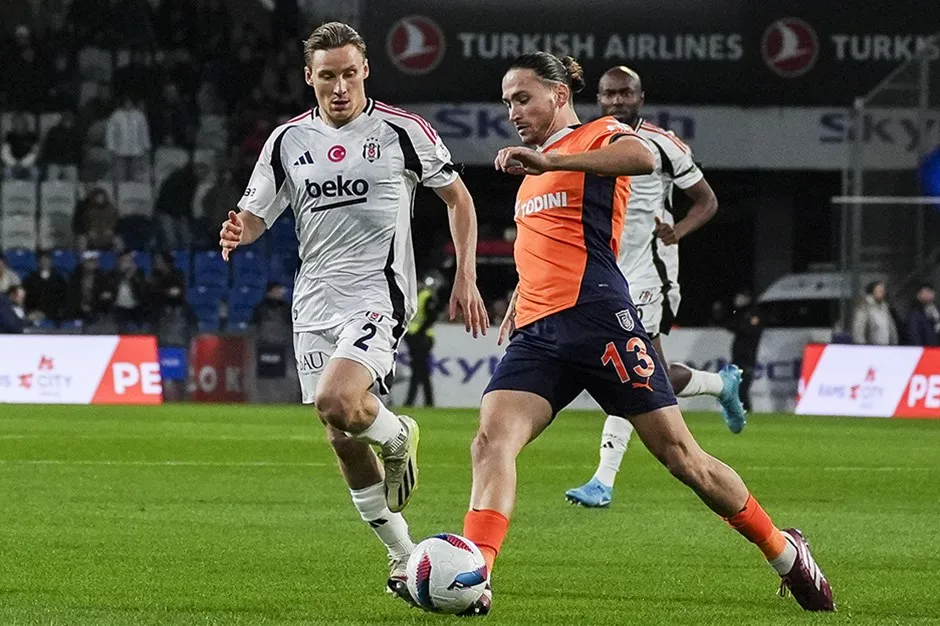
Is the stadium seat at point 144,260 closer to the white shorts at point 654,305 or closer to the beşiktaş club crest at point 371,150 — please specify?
the white shorts at point 654,305

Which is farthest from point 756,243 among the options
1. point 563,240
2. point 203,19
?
point 563,240

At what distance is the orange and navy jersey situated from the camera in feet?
21.9

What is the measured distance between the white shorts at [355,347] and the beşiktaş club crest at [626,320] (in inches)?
41.9

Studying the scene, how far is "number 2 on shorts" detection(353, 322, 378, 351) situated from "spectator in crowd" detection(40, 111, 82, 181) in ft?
71.6

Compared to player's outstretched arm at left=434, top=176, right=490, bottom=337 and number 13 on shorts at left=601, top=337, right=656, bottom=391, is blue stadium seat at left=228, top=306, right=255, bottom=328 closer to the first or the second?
player's outstretched arm at left=434, top=176, right=490, bottom=337

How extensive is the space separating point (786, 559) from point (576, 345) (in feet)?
3.44

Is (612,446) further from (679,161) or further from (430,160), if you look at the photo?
(430,160)

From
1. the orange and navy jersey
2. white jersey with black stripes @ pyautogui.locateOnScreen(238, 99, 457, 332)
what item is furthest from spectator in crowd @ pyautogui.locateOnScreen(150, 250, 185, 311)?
the orange and navy jersey

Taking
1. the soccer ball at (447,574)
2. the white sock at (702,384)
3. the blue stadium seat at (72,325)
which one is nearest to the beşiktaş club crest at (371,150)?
the soccer ball at (447,574)

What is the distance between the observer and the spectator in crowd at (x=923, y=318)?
2181cm

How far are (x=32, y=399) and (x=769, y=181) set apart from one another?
44.8 ft

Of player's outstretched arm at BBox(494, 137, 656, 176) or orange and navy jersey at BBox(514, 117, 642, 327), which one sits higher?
player's outstretched arm at BBox(494, 137, 656, 176)

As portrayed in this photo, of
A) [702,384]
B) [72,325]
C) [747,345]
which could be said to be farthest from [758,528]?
[72,325]

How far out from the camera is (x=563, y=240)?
680 centimetres
